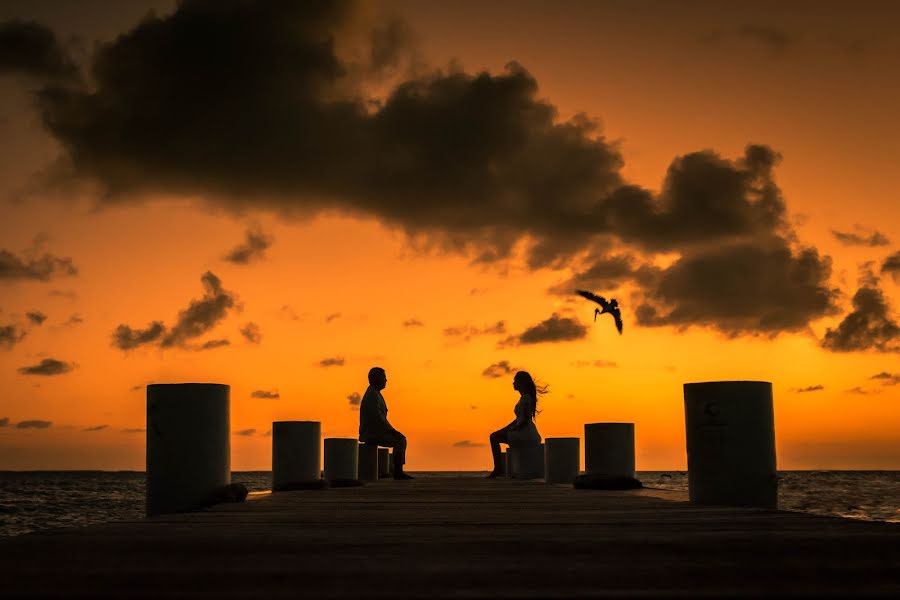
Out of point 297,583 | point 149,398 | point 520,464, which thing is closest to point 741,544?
point 297,583

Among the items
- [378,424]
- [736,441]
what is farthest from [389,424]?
[736,441]

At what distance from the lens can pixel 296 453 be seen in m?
12.8

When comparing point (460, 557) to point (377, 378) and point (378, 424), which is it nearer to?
point (377, 378)

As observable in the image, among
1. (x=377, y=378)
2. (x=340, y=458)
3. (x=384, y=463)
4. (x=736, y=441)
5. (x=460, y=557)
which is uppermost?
(x=377, y=378)

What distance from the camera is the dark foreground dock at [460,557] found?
3025 millimetres

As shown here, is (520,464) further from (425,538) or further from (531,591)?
(531,591)

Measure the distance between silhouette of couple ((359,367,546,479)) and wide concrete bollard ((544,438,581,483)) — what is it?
442 centimetres

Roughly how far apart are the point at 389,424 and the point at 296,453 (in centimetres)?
650

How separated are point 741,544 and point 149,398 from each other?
5027 millimetres

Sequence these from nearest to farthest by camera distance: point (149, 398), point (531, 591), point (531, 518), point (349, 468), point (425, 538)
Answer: point (531, 591) → point (425, 538) → point (531, 518) → point (149, 398) → point (349, 468)

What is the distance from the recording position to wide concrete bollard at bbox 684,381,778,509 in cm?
688

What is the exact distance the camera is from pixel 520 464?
770 inches

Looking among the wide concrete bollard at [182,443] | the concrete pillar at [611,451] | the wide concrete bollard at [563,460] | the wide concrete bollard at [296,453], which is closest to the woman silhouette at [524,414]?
the wide concrete bollard at [563,460]

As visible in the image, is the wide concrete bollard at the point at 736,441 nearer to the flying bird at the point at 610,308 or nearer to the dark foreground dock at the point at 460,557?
the dark foreground dock at the point at 460,557
